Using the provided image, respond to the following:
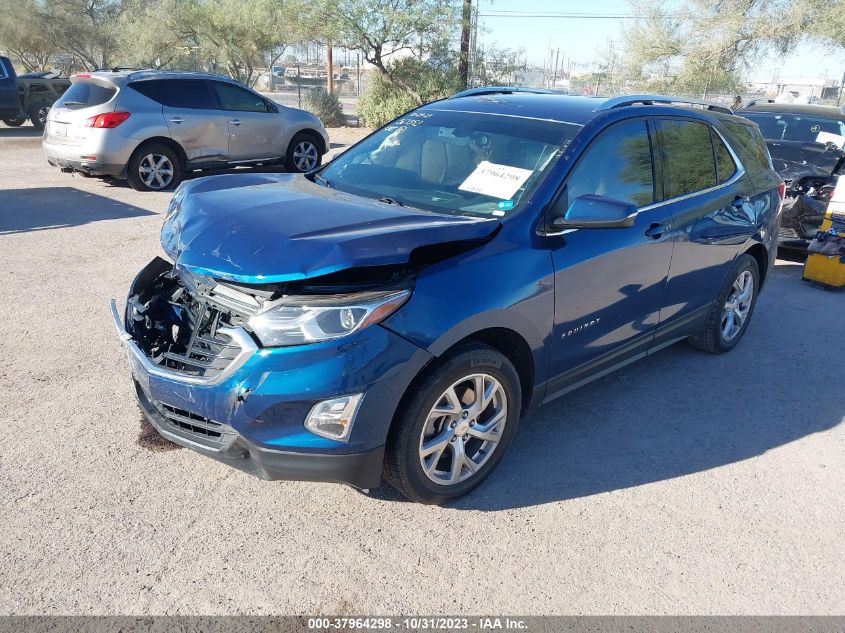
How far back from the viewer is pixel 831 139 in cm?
930

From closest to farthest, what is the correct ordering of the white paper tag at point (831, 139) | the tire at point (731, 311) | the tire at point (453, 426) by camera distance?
the tire at point (453, 426)
the tire at point (731, 311)
the white paper tag at point (831, 139)

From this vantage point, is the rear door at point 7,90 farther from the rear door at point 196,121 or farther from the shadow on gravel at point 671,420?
the shadow on gravel at point 671,420

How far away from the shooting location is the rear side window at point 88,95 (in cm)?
978

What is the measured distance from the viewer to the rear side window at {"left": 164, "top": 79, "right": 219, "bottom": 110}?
34.1 ft

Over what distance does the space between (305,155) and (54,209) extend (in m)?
4.70

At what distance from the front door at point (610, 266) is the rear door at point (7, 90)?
17627mm

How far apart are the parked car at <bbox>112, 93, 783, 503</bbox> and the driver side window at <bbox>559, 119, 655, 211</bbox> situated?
12 millimetres

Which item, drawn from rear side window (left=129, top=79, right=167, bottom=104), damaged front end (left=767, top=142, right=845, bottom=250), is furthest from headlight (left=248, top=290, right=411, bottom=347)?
rear side window (left=129, top=79, right=167, bottom=104)

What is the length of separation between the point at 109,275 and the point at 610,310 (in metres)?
4.68

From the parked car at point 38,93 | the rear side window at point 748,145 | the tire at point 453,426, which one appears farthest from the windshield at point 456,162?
the parked car at point 38,93

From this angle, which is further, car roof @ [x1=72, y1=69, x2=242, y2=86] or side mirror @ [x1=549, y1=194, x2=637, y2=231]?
car roof @ [x1=72, y1=69, x2=242, y2=86]

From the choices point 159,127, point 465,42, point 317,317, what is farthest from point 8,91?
point 317,317

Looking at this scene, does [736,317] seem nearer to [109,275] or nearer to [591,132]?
[591,132]

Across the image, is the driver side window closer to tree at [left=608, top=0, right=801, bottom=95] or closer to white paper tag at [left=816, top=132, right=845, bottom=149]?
white paper tag at [left=816, top=132, right=845, bottom=149]
